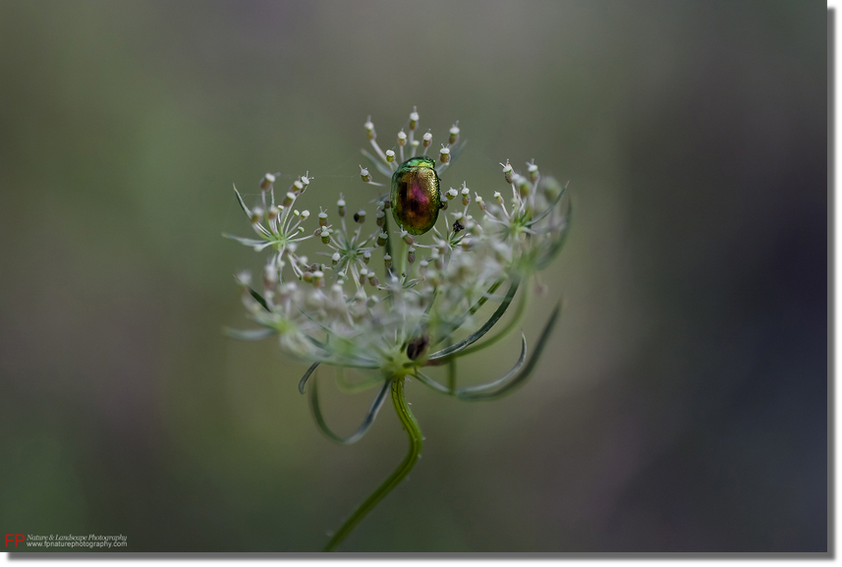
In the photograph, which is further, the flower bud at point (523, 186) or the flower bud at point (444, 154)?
the flower bud at point (444, 154)

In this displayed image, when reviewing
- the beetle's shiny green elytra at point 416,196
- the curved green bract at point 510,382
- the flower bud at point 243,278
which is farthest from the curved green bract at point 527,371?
the flower bud at point 243,278

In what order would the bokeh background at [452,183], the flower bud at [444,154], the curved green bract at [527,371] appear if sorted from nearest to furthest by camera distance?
1. the curved green bract at [527,371]
2. the flower bud at [444,154]
3. the bokeh background at [452,183]

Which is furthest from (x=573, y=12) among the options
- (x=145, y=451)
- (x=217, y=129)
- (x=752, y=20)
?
(x=145, y=451)

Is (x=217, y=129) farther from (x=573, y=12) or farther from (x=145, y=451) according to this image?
(x=573, y=12)

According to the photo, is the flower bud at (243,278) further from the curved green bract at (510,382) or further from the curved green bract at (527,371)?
the curved green bract at (527,371)

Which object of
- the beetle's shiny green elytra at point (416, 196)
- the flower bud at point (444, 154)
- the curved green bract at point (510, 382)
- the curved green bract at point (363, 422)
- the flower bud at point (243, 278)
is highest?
the flower bud at point (444, 154)

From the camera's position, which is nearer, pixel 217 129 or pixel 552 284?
pixel 217 129
